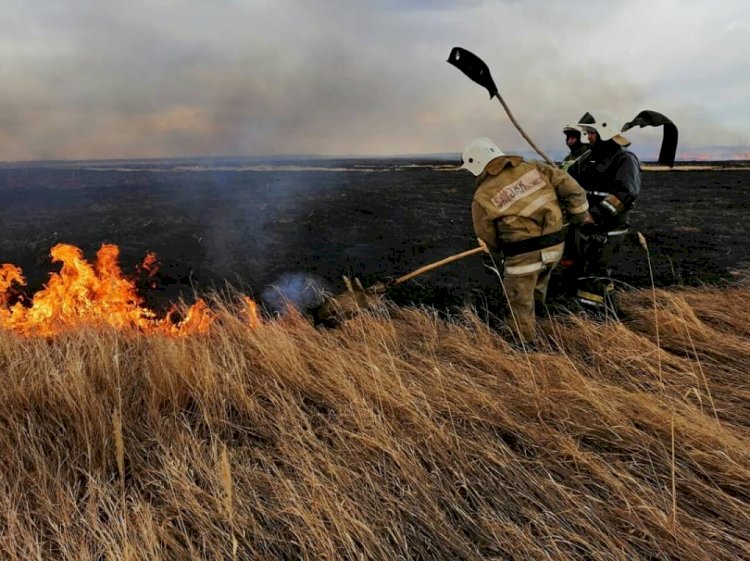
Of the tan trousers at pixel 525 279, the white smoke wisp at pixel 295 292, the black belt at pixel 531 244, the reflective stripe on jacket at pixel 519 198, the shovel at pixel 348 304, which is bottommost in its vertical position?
the white smoke wisp at pixel 295 292

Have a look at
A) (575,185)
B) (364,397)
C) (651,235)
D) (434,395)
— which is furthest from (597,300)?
(651,235)

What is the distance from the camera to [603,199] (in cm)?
488

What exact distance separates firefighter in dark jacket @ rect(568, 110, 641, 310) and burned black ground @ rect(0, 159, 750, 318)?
1155 mm

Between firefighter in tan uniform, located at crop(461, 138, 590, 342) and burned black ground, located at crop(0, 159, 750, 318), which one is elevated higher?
firefighter in tan uniform, located at crop(461, 138, 590, 342)

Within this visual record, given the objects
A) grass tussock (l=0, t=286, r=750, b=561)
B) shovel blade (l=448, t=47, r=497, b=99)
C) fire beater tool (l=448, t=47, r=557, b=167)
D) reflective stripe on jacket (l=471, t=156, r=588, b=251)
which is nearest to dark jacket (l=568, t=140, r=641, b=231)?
fire beater tool (l=448, t=47, r=557, b=167)

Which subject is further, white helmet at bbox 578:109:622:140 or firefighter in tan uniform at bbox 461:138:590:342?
white helmet at bbox 578:109:622:140

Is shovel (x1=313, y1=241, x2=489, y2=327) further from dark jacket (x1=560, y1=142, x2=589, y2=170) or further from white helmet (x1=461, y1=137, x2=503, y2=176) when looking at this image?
dark jacket (x1=560, y1=142, x2=589, y2=170)

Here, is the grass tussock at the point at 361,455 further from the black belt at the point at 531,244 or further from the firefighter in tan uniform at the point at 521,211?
the black belt at the point at 531,244

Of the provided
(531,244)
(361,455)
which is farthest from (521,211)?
(361,455)

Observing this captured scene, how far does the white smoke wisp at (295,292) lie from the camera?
18.8ft

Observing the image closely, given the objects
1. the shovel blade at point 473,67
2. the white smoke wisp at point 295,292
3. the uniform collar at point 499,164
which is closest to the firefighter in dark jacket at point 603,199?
the shovel blade at point 473,67

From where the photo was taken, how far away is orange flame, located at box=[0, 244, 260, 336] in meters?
4.34

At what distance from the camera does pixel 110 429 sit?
2.59 m

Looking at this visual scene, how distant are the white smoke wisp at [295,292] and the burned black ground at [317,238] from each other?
13 centimetres
